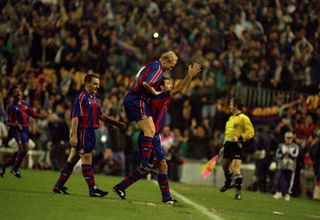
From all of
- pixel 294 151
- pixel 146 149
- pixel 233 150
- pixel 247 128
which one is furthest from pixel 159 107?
pixel 294 151

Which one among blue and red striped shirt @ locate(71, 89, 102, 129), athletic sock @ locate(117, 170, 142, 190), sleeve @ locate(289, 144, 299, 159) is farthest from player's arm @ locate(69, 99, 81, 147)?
sleeve @ locate(289, 144, 299, 159)

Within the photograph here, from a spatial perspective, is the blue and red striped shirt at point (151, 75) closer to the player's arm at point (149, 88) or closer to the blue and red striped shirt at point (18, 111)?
the player's arm at point (149, 88)

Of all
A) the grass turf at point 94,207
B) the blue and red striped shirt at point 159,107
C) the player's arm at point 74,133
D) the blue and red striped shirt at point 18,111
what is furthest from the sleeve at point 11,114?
the blue and red striped shirt at point 159,107

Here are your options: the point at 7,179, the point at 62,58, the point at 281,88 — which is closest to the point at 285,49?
the point at 281,88

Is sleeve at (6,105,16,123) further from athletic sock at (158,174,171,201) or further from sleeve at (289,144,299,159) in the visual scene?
sleeve at (289,144,299,159)

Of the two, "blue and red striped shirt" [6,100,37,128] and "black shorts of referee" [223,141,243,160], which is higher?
"blue and red striped shirt" [6,100,37,128]

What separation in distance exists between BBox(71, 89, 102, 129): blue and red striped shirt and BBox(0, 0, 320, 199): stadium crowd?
9668mm

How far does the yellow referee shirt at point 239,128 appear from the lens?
51.2ft

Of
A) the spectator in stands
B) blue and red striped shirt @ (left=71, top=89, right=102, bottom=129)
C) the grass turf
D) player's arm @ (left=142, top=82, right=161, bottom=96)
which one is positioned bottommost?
the grass turf

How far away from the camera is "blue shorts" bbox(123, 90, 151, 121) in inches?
450

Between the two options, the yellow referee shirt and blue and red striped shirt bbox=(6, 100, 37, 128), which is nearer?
the yellow referee shirt

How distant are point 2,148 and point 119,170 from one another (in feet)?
11.7

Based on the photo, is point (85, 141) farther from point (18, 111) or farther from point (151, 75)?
point (18, 111)

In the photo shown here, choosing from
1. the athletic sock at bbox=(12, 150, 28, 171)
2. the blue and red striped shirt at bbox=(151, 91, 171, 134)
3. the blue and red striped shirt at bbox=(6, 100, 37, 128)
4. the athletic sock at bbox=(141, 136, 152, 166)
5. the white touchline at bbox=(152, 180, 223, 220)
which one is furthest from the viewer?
the blue and red striped shirt at bbox=(6, 100, 37, 128)
